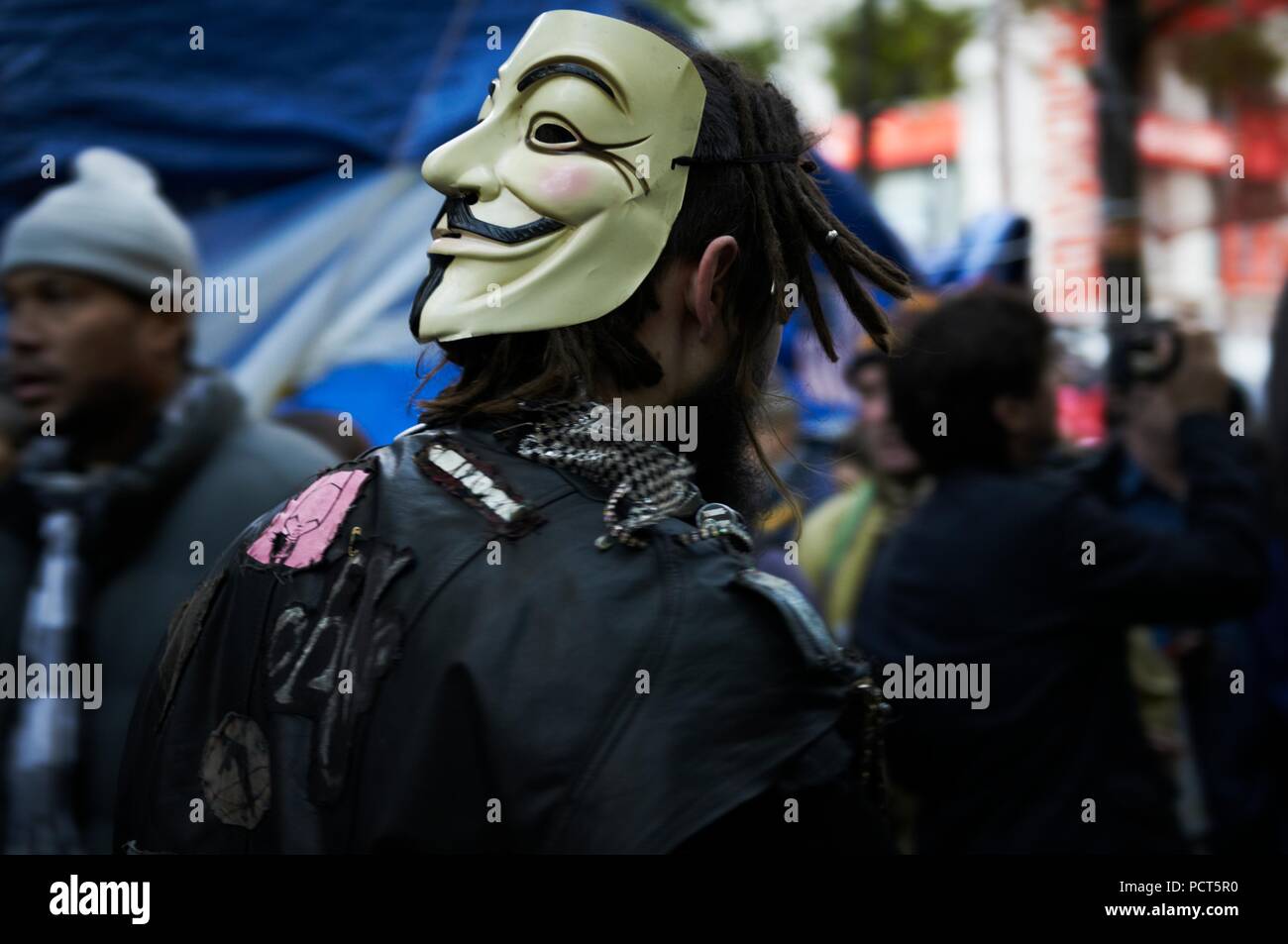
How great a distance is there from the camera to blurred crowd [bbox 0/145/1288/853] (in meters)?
2.94

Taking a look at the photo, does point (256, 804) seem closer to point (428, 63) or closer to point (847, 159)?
point (428, 63)

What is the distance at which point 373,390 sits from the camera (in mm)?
4277

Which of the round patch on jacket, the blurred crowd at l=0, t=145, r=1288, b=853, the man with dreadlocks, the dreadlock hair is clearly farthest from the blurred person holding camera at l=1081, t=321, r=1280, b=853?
the round patch on jacket

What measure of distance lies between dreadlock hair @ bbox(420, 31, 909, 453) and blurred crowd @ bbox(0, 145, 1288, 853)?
3.26 ft

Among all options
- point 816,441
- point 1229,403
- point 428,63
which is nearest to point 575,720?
point 1229,403

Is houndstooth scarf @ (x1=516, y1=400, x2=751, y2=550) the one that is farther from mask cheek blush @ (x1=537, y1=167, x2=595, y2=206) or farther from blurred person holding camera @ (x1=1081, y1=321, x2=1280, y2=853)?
blurred person holding camera @ (x1=1081, y1=321, x2=1280, y2=853)

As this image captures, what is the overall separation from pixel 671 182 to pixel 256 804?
802 millimetres

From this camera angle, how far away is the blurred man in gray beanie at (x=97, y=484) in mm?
2840

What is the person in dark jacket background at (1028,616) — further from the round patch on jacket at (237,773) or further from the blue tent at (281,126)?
the round patch on jacket at (237,773)

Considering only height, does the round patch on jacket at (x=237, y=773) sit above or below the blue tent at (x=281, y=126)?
below

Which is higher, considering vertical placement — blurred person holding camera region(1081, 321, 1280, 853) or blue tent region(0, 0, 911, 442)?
blue tent region(0, 0, 911, 442)

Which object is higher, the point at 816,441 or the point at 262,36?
the point at 262,36

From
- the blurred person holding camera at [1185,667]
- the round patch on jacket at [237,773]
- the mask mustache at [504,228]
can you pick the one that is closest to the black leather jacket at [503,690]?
the round patch on jacket at [237,773]

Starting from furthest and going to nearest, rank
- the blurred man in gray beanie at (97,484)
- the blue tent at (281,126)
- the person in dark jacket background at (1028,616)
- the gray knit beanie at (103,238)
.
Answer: the blue tent at (281,126)
the gray knit beanie at (103,238)
the person in dark jacket background at (1028,616)
the blurred man in gray beanie at (97,484)
